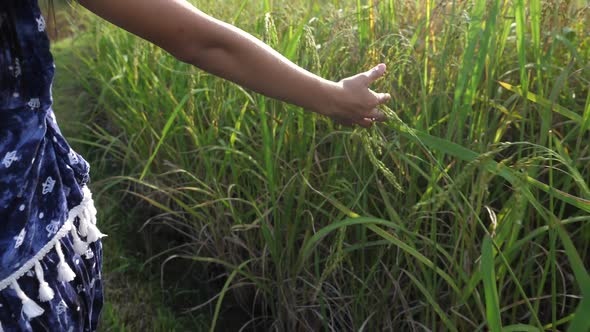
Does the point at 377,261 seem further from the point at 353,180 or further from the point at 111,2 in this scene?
the point at 111,2

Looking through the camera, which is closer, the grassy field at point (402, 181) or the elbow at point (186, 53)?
the elbow at point (186, 53)

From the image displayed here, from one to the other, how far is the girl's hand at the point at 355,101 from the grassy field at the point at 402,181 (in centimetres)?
5

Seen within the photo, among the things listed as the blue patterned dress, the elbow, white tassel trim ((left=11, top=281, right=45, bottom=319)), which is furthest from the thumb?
white tassel trim ((left=11, top=281, right=45, bottom=319))

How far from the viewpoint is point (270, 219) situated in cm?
195

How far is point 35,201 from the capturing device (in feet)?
3.87

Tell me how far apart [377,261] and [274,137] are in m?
0.43

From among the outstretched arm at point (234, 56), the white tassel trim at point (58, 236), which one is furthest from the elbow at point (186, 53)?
the white tassel trim at point (58, 236)

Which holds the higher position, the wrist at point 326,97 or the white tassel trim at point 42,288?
the wrist at point 326,97

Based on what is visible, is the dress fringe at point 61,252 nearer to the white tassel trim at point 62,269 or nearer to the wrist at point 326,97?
the white tassel trim at point 62,269

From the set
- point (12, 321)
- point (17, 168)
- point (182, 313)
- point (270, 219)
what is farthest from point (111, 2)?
point (182, 313)

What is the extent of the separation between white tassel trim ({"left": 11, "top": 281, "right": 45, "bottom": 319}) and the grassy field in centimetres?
55

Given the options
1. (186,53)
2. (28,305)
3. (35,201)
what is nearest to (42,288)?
(28,305)

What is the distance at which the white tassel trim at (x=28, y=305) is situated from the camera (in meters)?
1.14

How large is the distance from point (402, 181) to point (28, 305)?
2.87ft
